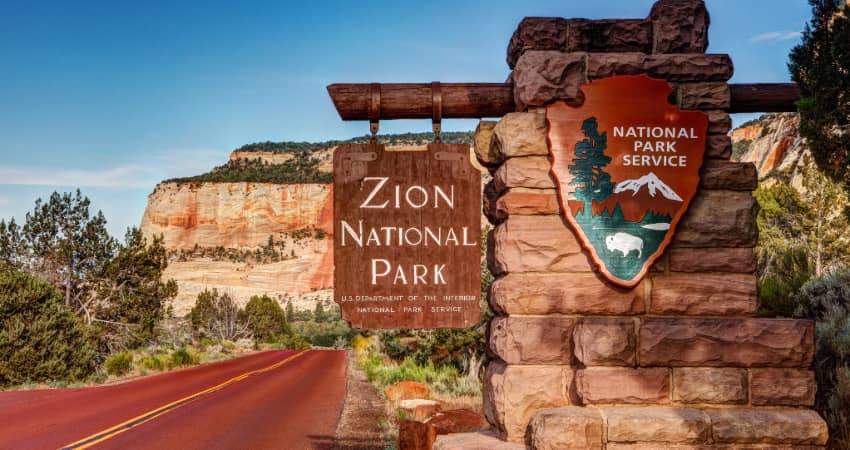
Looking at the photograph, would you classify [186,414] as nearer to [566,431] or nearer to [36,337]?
[566,431]

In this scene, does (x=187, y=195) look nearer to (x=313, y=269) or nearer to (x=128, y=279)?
(x=313, y=269)

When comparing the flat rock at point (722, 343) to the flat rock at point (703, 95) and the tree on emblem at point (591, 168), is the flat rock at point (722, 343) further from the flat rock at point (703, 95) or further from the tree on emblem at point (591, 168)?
the flat rock at point (703, 95)

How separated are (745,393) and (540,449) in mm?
1331

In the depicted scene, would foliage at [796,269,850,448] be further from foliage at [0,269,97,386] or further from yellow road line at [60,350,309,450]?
foliage at [0,269,97,386]

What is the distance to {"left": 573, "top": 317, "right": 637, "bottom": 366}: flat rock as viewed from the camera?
4.29 metres

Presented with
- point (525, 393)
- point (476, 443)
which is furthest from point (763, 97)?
point (476, 443)

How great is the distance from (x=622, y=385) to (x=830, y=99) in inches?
457

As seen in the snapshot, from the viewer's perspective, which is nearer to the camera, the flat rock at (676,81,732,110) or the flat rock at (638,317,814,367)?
the flat rock at (638,317,814,367)

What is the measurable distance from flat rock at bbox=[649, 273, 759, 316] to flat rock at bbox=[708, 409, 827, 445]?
613 millimetres

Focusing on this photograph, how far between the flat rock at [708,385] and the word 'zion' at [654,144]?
1275 millimetres

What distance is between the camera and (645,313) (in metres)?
4.44

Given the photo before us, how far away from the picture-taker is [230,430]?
10.6m

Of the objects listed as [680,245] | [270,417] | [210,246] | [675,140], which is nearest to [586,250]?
[680,245]

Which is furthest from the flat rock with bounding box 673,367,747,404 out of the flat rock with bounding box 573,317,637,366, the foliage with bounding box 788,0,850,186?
the foliage with bounding box 788,0,850,186
